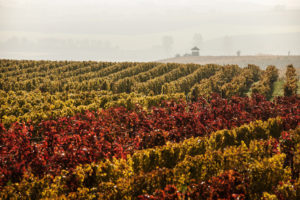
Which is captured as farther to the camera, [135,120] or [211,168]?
[135,120]

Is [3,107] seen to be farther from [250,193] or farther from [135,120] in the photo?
[250,193]

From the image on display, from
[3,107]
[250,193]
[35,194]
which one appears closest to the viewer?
[35,194]

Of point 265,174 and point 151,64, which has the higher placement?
point 151,64

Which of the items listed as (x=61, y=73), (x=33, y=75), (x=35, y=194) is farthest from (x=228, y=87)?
(x=33, y=75)

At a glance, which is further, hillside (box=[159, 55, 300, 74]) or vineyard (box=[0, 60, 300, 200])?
hillside (box=[159, 55, 300, 74])

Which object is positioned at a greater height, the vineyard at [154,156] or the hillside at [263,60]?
the hillside at [263,60]

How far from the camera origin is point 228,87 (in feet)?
73.5

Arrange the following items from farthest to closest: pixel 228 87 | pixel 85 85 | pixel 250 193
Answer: pixel 85 85, pixel 228 87, pixel 250 193

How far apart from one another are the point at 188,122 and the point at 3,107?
35.4 feet

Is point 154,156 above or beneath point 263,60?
beneath

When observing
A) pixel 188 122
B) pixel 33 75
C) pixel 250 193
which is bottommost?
pixel 250 193

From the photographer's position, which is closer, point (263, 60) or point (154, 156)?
point (154, 156)

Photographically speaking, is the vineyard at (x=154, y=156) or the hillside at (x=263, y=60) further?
the hillside at (x=263, y=60)

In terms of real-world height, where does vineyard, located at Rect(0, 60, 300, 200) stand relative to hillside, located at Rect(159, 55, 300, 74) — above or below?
below
